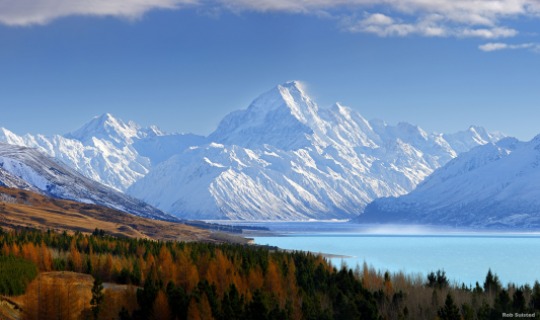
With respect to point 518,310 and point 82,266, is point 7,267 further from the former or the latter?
point 518,310

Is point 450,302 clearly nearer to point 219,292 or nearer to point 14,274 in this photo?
point 219,292

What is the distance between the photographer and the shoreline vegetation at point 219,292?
272ft

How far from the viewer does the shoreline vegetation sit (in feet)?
272

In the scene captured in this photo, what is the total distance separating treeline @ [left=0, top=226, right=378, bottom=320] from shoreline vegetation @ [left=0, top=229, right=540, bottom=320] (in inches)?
5.2

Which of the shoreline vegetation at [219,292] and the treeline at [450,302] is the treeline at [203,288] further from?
the treeline at [450,302]

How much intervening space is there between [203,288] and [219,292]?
8577mm

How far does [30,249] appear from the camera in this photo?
125438 millimetres

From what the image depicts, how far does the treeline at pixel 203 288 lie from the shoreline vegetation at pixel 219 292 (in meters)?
0.13

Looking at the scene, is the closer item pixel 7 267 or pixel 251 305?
pixel 251 305

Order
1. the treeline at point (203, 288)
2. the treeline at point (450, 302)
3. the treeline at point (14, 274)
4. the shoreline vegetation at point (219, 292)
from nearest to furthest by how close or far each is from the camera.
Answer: the shoreline vegetation at point (219, 292), the treeline at point (203, 288), the treeline at point (14, 274), the treeline at point (450, 302)

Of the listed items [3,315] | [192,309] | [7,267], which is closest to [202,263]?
[7,267]

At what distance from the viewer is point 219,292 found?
99.4m

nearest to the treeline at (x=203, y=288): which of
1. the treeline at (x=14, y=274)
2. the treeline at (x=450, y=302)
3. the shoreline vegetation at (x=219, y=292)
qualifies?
the shoreline vegetation at (x=219, y=292)

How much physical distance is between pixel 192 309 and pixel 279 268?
3803cm
